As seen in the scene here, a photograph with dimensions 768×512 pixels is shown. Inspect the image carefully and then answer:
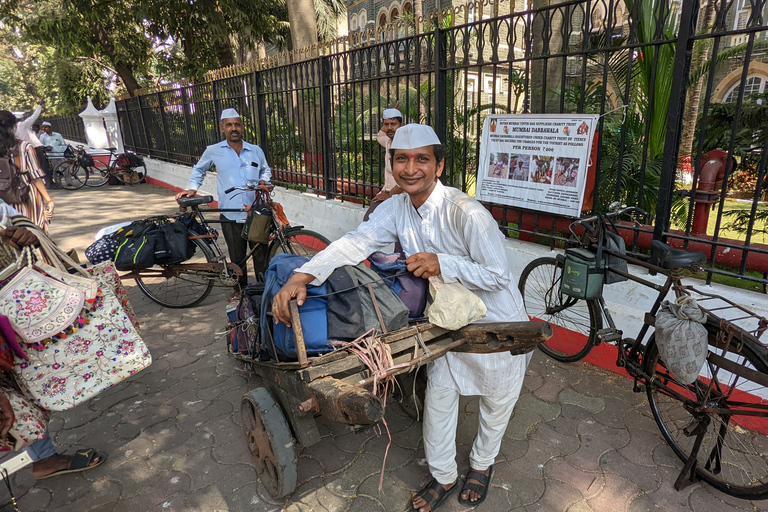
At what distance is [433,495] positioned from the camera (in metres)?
2.24

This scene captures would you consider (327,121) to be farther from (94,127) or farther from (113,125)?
(94,127)

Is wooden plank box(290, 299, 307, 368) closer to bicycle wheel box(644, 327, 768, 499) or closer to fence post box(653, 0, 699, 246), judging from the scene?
bicycle wheel box(644, 327, 768, 499)

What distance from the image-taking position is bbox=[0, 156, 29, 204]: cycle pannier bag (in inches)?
138

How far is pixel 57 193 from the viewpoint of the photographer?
12.9 metres

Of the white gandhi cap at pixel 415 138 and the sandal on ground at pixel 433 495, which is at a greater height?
the white gandhi cap at pixel 415 138

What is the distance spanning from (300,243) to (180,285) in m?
1.63

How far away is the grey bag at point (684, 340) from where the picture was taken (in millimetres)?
2105

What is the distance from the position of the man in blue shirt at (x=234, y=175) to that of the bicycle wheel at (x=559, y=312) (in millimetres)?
2884

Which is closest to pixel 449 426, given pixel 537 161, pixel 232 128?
pixel 537 161

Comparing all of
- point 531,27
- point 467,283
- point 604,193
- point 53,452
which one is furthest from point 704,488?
point 53,452

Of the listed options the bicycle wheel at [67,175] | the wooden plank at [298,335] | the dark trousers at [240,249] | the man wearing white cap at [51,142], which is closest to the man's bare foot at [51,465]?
the wooden plank at [298,335]

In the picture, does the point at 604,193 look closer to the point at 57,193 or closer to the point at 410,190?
the point at 410,190

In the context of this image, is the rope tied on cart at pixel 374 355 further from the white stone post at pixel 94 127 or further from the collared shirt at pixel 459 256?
the white stone post at pixel 94 127

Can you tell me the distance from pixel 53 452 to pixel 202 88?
868cm
